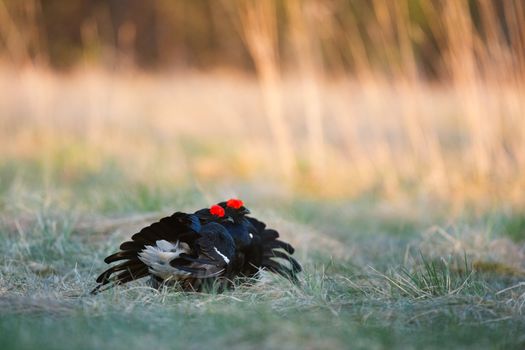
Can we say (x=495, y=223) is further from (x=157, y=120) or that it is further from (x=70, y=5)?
(x=70, y=5)

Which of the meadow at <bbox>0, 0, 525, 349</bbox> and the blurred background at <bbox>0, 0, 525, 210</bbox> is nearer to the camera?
the meadow at <bbox>0, 0, 525, 349</bbox>

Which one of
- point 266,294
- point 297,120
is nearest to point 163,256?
point 266,294

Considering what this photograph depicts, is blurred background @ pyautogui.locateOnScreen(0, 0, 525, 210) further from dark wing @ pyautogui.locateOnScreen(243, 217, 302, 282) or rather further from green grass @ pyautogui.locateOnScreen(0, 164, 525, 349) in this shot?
dark wing @ pyautogui.locateOnScreen(243, 217, 302, 282)

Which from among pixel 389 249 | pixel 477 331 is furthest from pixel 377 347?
pixel 389 249

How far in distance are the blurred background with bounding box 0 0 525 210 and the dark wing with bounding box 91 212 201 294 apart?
2.37m

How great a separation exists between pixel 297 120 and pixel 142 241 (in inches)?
318

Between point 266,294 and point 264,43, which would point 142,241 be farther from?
point 264,43

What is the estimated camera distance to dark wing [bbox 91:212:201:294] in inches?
119

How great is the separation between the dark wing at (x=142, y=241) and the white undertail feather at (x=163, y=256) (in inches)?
0.8

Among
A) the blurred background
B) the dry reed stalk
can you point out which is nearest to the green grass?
the blurred background

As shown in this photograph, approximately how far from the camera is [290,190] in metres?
6.58

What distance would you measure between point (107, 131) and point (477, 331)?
6270 mm

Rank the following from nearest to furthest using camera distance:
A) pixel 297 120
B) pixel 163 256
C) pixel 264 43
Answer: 1. pixel 163 256
2. pixel 264 43
3. pixel 297 120

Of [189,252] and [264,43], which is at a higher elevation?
[264,43]
